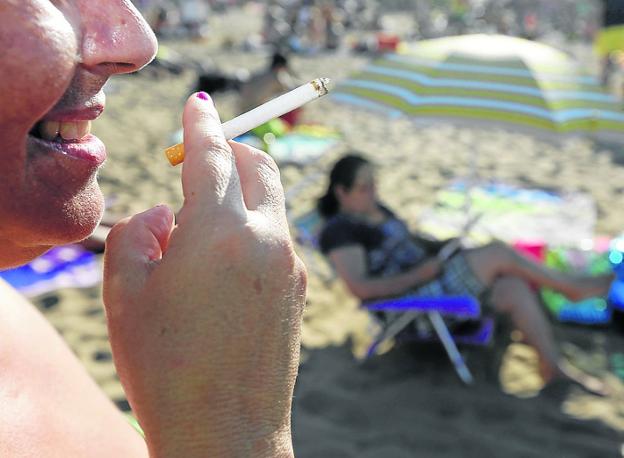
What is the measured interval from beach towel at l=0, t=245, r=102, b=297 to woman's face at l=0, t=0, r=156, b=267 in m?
3.45

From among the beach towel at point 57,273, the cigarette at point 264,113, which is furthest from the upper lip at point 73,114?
the beach towel at point 57,273

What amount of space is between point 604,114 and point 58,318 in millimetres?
3693

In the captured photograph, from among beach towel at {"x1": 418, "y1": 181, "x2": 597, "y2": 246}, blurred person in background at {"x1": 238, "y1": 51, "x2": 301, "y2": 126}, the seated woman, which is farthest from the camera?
blurred person in background at {"x1": 238, "y1": 51, "x2": 301, "y2": 126}

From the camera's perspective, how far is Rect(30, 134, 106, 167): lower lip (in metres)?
0.89

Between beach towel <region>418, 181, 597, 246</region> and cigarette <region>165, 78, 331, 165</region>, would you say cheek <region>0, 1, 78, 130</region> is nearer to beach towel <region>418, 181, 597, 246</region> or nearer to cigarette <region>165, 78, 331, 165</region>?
cigarette <region>165, 78, 331, 165</region>

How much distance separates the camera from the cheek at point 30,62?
84cm

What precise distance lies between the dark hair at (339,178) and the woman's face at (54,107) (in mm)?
3220

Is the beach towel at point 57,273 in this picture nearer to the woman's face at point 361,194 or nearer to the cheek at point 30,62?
the woman's face at point 361,194

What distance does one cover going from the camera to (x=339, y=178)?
423 centimetres

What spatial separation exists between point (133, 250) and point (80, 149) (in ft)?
0.58

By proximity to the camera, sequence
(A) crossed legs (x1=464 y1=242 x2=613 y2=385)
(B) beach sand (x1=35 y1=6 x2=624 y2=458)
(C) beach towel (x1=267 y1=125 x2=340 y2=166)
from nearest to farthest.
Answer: (B) beach sand (x1=35 y1=6 x2=624 y2=458), (A) crossed legs (x1=464 y1=242 x2=613 y2=385), (C) beach towel (x1=267 y1=125 x2=340 y2=166)

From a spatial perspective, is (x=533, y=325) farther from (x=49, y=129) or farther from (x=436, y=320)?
(x=49, y=129)

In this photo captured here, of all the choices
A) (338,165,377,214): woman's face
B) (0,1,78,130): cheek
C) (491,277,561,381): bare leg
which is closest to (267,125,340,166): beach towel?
(338,165,377,214): woman's face

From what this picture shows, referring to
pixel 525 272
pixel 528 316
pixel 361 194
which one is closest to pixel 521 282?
pixel 525 272
